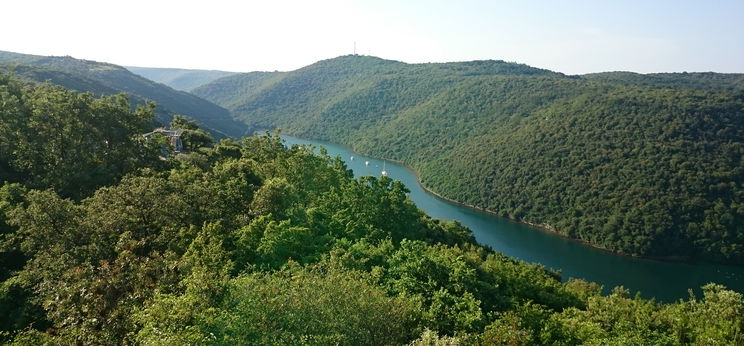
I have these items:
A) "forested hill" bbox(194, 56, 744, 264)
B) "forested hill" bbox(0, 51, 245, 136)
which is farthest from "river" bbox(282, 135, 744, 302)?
"forested hill" bbox(0, 51, 245, 136)

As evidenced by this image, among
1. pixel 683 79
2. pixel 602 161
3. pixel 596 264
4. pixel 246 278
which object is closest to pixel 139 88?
pixel 602 161

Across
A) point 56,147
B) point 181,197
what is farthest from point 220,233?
point 56,147

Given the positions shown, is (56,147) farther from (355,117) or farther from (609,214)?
(355,117)

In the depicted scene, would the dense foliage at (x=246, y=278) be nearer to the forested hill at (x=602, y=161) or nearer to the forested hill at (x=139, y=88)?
the forested hill at (x=602, y=161)

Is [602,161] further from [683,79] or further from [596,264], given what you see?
[683,79]

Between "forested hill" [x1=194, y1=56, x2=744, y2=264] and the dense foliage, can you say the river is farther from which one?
the dense foliage
